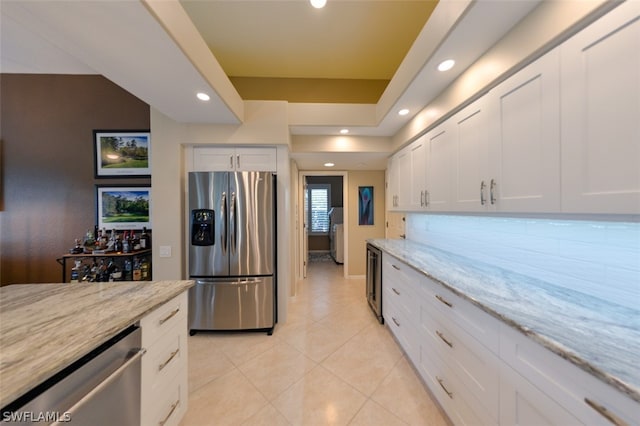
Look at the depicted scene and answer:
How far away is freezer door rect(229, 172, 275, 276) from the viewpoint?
252cm

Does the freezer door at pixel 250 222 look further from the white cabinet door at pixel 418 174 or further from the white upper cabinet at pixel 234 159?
the white cabinet door at pixel 418 174

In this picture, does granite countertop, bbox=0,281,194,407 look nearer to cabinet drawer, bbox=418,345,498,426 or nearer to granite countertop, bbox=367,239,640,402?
granite countertop, bbox=367,239,640,402

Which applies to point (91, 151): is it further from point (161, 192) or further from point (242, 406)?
point (242, 406)

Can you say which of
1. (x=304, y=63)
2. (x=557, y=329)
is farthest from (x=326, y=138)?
(x=557, y=329)

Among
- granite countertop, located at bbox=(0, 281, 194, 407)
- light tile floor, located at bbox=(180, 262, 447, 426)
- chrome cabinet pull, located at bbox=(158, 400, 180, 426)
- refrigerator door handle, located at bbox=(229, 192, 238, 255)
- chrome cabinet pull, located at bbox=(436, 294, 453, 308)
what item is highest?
refrigerator door handle, located at bbox=(229, 192, 238, 255)

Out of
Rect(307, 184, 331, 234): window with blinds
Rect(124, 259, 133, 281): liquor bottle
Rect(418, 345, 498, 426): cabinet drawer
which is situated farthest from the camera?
Rect(307, 184, 331, 234): window with blinds

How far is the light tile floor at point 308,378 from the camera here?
5.03ft

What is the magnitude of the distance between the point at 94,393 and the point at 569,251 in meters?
2.32

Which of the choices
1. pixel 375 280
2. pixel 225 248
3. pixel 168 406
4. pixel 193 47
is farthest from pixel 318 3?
pixel 168 406

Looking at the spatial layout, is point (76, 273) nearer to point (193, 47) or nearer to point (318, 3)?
point (193, 47)

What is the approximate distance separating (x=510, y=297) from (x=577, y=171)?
2.16 ft

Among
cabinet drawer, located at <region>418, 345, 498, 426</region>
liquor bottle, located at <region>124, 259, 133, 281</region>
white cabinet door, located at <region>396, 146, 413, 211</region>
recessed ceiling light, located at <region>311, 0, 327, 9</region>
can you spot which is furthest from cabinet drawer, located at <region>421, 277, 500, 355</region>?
liquor bottle, located at <region>124, 259, 133, 281</region>

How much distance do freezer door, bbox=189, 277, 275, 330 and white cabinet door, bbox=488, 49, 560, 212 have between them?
239cm

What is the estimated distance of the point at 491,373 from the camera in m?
1.06
